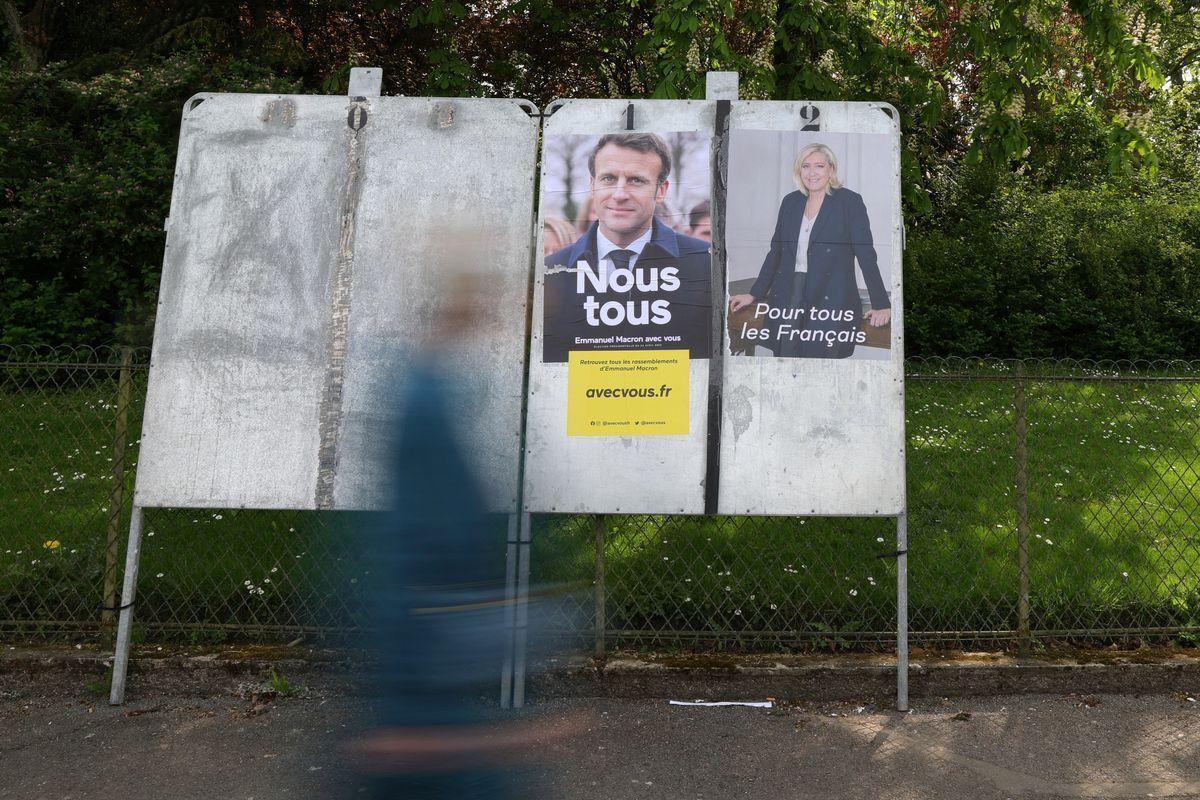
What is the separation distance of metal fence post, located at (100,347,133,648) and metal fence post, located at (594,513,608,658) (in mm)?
2430

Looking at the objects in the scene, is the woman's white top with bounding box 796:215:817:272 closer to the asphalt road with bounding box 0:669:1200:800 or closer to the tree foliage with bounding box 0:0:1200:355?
the asphalt road with bounding box 0:669:1200:800

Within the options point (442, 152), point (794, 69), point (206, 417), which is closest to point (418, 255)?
point (442, 152)

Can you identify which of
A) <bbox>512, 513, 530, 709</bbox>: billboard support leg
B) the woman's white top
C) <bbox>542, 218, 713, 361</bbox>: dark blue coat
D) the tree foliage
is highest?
the tree foliage

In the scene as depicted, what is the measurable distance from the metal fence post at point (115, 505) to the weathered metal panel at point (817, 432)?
3.03m

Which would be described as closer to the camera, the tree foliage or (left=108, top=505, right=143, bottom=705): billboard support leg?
(left=108, top=505, right=143, bottom=705): billboard support leg

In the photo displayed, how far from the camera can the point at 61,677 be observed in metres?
4.63

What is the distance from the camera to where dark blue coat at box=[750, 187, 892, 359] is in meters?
4.21

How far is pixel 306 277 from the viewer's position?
167 inches

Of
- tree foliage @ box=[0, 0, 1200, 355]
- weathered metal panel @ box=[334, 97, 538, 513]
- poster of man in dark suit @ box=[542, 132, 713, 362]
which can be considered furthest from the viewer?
tree foliage @ box=[0, 0, 1200, 355]

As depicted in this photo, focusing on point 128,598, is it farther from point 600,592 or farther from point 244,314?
point 600,592

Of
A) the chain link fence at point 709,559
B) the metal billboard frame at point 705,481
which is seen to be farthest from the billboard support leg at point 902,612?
the chain link fence at point 709,559

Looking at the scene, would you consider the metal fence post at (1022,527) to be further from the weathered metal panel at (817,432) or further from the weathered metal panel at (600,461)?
the weathered metal panel at (600,461)

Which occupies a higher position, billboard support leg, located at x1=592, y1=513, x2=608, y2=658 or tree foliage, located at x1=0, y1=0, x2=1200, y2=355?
tree foliage, located at x1=0, y1=0, x2=1200, y2=355

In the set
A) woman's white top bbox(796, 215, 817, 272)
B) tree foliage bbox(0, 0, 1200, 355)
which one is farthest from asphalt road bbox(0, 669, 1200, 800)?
tree foliage bbox(0, 0, 1200, 355)
